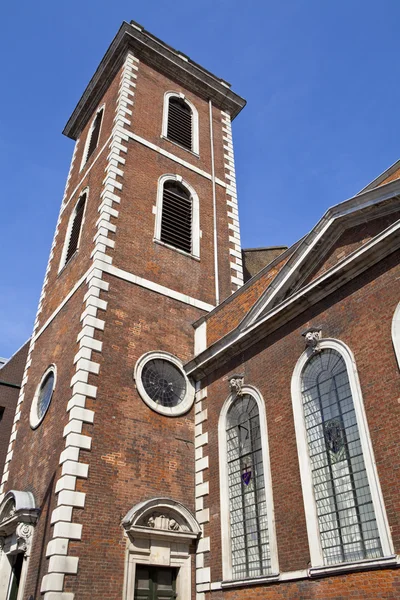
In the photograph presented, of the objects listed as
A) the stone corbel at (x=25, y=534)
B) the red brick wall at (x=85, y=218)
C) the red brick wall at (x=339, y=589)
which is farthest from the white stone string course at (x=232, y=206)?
the red brick wall at (x=339, y=589)

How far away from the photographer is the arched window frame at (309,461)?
8172 millimetres

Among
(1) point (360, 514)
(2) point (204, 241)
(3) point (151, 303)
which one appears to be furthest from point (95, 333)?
(1) point (360, 514)

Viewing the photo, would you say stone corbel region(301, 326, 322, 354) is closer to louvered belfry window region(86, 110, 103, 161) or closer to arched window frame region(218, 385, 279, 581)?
arched window frame region(218, 385, 279, 581)

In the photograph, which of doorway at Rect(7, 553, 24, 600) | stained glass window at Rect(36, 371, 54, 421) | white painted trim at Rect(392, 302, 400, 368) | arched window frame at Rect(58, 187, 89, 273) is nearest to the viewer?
white painted trim at Rect(392, 302, 400, 368)

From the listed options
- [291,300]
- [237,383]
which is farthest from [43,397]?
[291,300]

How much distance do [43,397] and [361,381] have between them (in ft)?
28.3

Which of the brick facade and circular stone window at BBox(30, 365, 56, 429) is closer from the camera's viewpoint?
the brick facade

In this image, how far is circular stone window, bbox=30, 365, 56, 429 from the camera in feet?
44.5

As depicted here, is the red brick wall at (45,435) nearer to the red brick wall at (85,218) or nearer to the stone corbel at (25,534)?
the stone corbel at (25,534)

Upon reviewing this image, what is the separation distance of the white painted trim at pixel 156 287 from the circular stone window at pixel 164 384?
6.34ft

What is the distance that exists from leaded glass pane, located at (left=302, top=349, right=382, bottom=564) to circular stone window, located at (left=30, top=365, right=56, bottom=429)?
6.75 metres

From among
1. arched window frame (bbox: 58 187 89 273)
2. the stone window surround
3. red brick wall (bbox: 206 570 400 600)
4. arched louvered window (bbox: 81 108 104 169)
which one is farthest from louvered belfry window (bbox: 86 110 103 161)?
red brick wall (bbox: 206 570 400 600)

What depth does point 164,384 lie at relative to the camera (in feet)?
44.0

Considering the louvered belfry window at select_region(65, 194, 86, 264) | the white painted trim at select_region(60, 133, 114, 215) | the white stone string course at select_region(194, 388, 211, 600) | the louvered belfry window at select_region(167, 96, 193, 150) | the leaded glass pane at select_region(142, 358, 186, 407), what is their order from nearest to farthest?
1. the white stone string course at select_region(194, 388, 211, 600)
2. the leaded glass pane at select_region(142, 358, 186, 407)
3. the louvered belfry window at select_region(65, 194, 86, 264)
4. the white painted trim at select_region(60, 133, 114, 215)
5. the louvered belfry window at select_region(167, 96, 193, 150)
